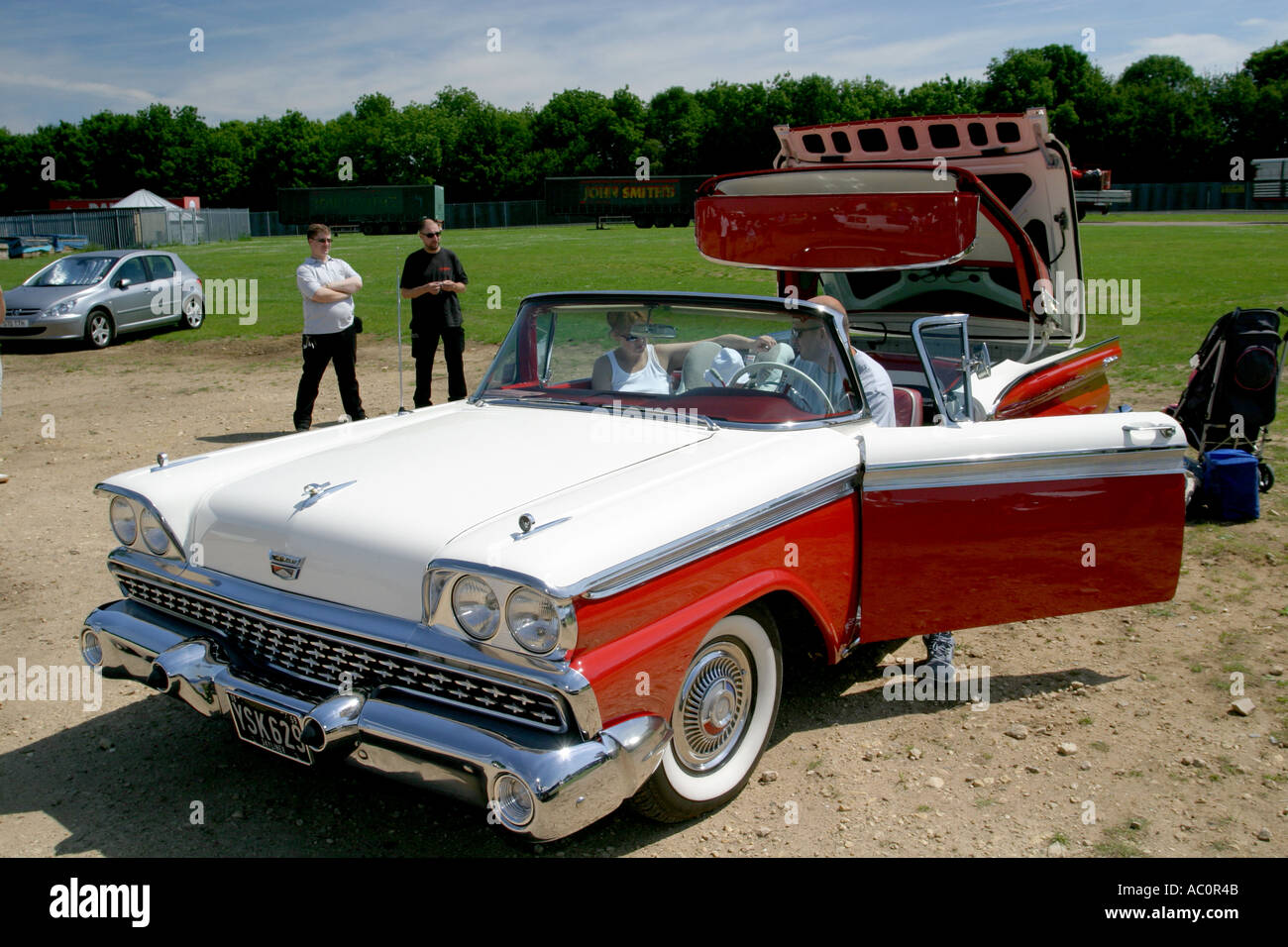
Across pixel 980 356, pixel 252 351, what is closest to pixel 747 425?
pixel 980 356

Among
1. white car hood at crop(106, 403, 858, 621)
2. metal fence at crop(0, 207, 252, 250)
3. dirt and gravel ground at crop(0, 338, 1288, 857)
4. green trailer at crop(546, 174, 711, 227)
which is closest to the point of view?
white car hood at crop(106, 403, 858, 621)

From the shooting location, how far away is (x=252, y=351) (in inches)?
577

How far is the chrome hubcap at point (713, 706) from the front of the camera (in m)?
3.28

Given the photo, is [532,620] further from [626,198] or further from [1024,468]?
[626,198]

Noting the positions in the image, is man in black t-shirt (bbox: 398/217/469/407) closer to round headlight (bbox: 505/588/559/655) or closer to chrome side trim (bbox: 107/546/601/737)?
chrome side trim (bbox: 107/546/601/737)

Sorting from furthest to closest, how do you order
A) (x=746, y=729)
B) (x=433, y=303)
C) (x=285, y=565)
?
(x=433, y=303)
(x=746, y=729)
(x=285, y=565)

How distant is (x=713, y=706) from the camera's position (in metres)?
3.37

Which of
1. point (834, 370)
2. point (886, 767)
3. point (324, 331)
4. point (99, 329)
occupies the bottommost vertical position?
point (886, 767)

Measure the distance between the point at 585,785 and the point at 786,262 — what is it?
3.46 meters

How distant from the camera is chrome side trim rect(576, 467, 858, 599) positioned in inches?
112

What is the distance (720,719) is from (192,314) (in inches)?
634

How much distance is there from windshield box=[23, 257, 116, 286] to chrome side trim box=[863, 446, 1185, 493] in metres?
15.2

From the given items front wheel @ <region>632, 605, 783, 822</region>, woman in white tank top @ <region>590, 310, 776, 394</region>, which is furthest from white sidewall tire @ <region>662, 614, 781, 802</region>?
woman in white tank top @ <region>590, 310, 776, 394</region>

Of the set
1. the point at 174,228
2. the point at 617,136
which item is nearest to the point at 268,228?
the point at 174,228
